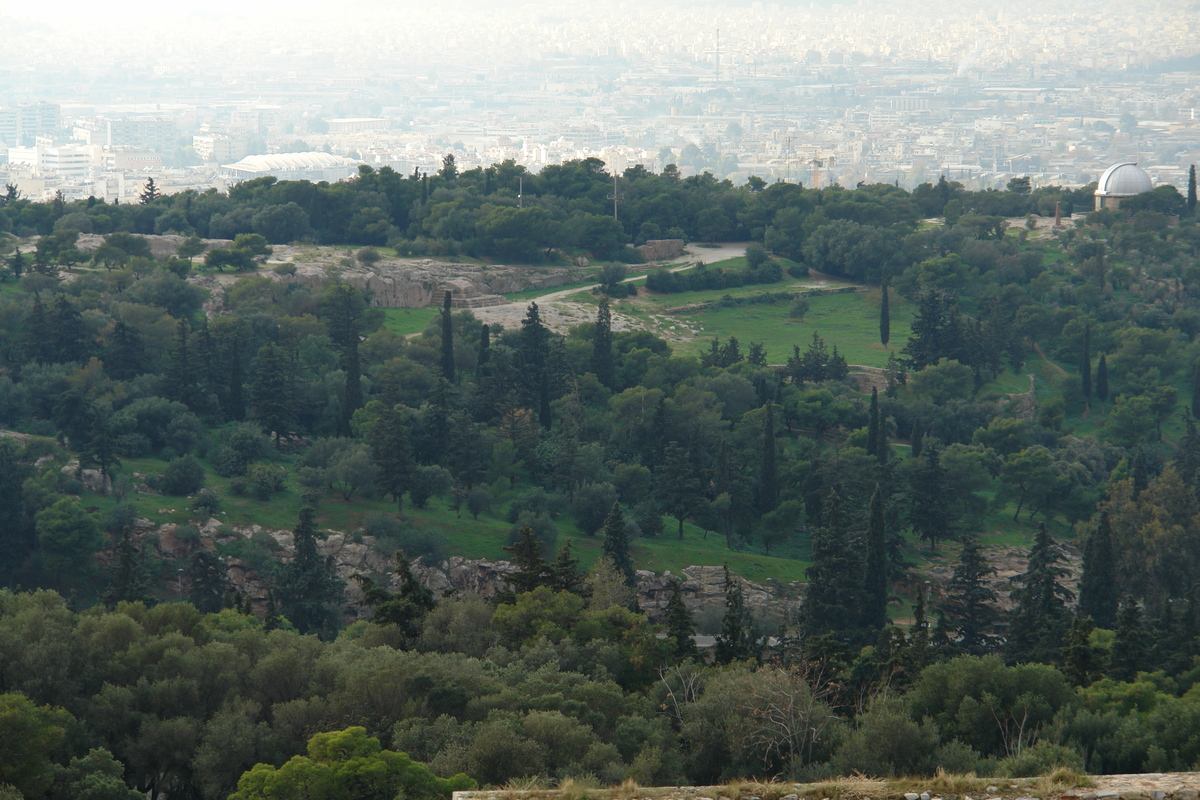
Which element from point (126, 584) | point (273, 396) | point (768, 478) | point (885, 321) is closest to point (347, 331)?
point (273, 396)

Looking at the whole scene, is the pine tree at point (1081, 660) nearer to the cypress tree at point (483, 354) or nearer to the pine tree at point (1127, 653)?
the pine tree at point (1127, 653)

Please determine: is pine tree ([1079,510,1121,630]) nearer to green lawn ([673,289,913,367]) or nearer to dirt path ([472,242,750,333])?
green lawn ([673,289,913,367])

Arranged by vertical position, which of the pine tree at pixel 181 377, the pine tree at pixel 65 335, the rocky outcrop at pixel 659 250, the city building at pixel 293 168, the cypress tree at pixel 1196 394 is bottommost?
the cypress tree at pixel 1196 394

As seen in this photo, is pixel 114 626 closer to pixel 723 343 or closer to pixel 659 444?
pixel 659 444

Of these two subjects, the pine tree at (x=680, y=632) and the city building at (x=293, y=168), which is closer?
the pine tree at (x=680, y=632)

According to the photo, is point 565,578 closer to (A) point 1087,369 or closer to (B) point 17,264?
(B) point 17,264

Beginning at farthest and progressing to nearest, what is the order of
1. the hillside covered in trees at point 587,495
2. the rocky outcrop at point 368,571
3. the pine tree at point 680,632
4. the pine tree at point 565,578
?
the rocky outcrop at point 368,571
the pine tree at point 565,578
the pine tree at point 680,632
the hillside covered in trees at point 587,495

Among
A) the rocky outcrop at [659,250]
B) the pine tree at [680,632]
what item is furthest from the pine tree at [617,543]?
the rocky outcrop at [659,250]

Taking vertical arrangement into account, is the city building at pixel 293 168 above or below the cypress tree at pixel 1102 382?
above
